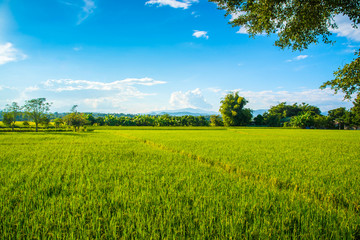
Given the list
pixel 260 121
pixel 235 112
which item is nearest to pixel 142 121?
pixel 235 112

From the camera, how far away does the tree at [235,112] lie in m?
68.4

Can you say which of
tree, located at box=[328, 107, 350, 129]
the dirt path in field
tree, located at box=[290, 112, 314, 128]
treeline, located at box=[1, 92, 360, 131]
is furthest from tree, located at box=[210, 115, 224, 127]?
the dirt path in field

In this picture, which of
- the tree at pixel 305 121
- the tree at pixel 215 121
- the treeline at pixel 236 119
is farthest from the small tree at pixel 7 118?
the tree at pixel 305 121

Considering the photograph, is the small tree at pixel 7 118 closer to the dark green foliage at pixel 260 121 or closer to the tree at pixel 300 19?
the tree at pixel 300 19

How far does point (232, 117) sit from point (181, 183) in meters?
67.8

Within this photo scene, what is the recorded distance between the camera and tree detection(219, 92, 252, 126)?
2692 inches

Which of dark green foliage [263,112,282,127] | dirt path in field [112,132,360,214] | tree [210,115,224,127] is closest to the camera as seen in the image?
dirt path in field [112,132,360,214]

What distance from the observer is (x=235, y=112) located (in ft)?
221

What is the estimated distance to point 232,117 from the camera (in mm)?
68812

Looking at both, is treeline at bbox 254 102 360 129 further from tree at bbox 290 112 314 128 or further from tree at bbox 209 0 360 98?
tree at bbox 209 0 360 98

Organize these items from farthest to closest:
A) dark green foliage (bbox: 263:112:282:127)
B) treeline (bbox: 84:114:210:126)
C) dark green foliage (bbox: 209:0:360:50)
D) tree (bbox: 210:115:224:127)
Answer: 1. tree (bbox: 210:115:224:127)
2. dark green foliage (bbox: 263:112:282:127)
3. treeline (bbox: 84:114:210:126)
4. dark green foliage (bbox: 209:0:360:50)

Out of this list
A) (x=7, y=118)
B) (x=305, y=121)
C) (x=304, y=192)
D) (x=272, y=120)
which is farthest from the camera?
(x=272, y=120)

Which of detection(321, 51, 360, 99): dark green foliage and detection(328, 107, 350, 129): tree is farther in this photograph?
detection(328, 107, 350, 129): tree

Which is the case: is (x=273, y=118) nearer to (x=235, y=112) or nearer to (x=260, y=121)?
(x=260, y=121)
